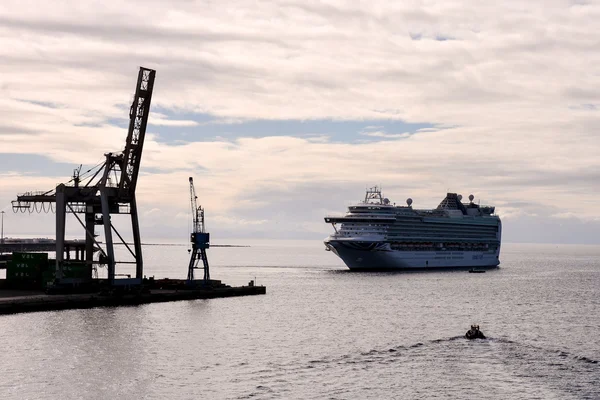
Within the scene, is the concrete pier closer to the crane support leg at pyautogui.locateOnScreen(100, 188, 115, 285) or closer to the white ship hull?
the crane support leg at pyautogui.locateOnScreen(100, 188, 115, 285)

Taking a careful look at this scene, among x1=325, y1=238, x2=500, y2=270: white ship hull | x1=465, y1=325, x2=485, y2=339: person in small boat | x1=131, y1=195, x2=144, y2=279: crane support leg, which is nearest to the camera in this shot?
x1=465, y1=325, x2=485, y2=339: person in small boat

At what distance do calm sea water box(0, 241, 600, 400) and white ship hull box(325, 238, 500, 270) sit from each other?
53299mm

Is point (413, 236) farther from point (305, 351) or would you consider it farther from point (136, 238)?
point (305, 351)

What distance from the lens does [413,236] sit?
164 metres

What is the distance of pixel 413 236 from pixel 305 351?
10681 centimetres

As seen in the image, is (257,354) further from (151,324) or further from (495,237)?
(495,237)

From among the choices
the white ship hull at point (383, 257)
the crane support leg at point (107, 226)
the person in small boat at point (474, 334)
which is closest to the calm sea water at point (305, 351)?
the person in small boat at point (474, 334)

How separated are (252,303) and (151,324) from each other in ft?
75.5

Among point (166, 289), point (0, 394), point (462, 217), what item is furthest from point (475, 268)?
point (0, 394)

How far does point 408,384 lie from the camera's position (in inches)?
1919

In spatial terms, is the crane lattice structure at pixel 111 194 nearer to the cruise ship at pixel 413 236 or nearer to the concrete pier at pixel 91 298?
the concrete pier at pixel 91 298

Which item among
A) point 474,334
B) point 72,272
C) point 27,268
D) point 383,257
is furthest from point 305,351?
point 383,257

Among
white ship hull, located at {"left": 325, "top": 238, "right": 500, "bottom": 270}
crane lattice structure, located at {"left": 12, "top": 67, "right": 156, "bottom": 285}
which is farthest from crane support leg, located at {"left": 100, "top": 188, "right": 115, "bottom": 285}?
white ship hull, located at {"left": 325, "top": 238, "right": 500, "bottom": 270}

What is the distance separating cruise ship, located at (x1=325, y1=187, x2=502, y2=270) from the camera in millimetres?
154125
